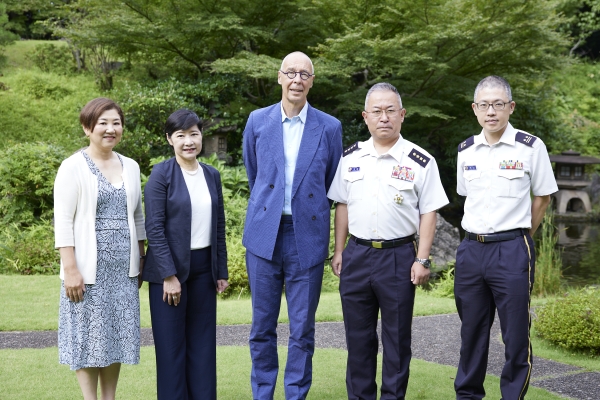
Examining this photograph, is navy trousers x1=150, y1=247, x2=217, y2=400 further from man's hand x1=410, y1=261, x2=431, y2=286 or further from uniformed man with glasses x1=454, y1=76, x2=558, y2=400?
uniformed man with glasses x1=454, y1=76, x2=558, y2=400

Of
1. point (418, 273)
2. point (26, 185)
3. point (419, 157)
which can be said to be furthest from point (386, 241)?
point (26, 185)

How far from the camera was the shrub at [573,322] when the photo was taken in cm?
528

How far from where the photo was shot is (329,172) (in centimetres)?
380

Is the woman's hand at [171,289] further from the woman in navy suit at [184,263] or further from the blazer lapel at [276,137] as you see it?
the blazer lapel at [276,137]

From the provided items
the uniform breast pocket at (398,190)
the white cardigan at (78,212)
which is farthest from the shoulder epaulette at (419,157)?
the white cardigan at (78,212)

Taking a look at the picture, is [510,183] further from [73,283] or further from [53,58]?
[53,58]

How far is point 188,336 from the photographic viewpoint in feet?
11.7

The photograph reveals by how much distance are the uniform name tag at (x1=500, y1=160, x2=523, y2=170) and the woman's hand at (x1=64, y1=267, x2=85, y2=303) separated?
7.54ft

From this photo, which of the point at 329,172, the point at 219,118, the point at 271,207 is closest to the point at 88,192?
the point at 271,207

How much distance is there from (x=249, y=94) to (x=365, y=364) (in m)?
10.3

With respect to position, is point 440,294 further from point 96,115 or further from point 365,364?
point 96,115

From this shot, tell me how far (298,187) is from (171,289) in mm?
883

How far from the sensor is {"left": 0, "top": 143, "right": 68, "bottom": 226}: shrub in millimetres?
9719

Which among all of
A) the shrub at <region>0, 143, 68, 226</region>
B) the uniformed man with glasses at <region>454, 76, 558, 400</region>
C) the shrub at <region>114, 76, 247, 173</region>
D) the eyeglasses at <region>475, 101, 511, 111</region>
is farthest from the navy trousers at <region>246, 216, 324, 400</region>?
the shrub at <region>114, 76, 247, 173</region>
